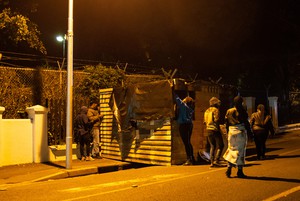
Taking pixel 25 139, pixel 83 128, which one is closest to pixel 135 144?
pixel 83 128

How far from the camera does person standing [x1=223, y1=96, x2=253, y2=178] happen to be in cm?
861

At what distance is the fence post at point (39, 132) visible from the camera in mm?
12305

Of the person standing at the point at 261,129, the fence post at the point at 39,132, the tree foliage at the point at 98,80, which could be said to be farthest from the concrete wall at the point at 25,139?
the person standing at the point at 261,129

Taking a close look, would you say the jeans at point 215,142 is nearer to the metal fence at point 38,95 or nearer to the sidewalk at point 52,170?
the sidewalk at point 52,170

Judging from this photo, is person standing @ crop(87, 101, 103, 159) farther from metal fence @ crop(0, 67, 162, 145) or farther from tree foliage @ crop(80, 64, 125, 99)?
tree foliage @ crop(80, 64, 125, 99)

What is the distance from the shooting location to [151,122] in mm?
11758

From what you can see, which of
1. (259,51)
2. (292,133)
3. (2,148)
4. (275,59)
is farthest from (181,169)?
(275,59)

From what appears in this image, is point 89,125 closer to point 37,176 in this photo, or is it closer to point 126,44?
point 37,176

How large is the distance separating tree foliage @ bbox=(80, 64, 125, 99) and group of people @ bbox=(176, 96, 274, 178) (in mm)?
3967

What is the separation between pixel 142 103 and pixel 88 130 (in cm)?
197

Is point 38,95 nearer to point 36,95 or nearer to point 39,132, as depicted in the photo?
point 36,95

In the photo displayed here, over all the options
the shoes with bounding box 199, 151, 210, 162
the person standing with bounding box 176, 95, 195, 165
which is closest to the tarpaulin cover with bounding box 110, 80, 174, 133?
the person standing with bounding box 176, 95, 195, 165

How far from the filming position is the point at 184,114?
1109 cm

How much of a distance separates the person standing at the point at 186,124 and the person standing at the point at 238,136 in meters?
2.29
